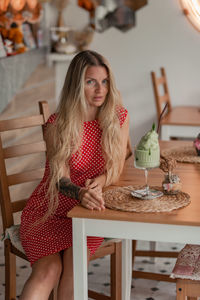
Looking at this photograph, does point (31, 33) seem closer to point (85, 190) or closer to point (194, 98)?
point (194, 98)

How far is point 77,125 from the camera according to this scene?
1.91m

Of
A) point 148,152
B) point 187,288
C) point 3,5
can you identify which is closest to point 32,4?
point 3,5

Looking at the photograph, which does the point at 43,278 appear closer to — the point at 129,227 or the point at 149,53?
the point at 129,227

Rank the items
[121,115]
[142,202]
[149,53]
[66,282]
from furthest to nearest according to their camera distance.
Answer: [149,53]
[121,115]
[66,282]
[142,202]

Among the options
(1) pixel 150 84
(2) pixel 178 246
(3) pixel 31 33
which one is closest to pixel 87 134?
(2) pixel 178 246

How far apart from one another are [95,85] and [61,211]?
1.57 ft

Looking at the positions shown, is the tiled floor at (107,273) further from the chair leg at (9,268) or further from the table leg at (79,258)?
the table leg at (79,258)

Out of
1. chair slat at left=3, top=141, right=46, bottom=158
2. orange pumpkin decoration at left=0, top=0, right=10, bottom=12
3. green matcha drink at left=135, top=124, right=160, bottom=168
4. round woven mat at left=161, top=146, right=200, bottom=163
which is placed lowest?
round woven mat at left=161, top=146, right=200, bottom=163

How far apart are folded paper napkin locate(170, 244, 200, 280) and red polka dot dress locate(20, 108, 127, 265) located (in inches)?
12.5

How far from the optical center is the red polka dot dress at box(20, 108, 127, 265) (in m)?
1.79

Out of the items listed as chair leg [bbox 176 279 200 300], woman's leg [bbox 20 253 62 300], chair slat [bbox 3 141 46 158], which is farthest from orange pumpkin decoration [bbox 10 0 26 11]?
chair leg [bbox 176 279 200 300]

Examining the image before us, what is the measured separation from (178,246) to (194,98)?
6.16 feet

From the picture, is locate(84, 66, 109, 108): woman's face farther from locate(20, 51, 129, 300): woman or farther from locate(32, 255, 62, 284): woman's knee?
locate(32, 255, 62, 284): woman's knee

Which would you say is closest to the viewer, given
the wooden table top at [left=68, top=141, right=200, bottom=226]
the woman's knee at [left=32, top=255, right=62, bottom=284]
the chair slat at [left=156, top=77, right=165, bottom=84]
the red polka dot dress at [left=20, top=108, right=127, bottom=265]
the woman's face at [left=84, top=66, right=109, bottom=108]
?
the wooden table top at [left=68, top=141, right=200, bottom=226]
